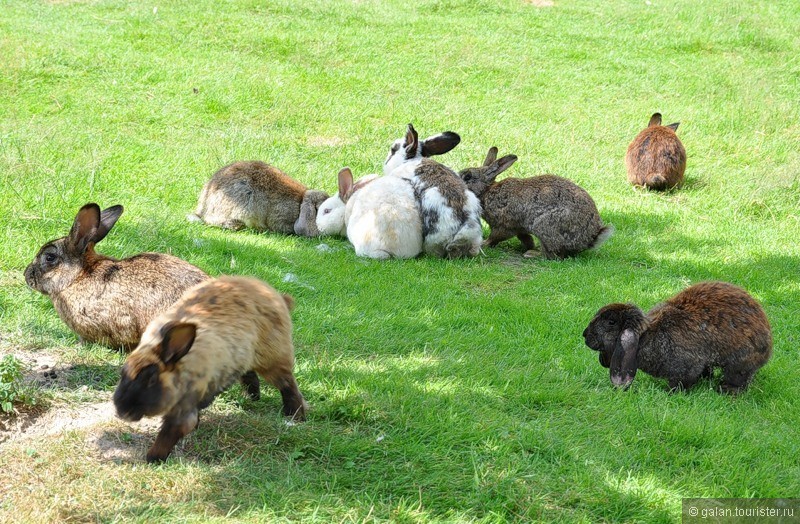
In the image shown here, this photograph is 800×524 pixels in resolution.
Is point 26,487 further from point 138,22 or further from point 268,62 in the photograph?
point 138,22

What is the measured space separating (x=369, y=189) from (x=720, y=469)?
537 centimetres

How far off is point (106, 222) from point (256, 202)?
3.30 m

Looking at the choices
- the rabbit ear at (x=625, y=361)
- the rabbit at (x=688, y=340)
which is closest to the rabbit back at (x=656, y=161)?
the rabbit at (x=688, y=340)

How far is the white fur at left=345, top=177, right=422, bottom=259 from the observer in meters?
8.68

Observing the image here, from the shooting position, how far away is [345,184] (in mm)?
9578

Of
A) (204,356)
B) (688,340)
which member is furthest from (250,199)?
(204,356)

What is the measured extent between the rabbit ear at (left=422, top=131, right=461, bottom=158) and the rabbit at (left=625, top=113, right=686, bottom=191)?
282cm

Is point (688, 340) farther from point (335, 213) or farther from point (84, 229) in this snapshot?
point (335, 213)

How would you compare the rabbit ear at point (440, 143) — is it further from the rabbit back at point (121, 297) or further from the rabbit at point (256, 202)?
the rabbit back at point (121, 297)

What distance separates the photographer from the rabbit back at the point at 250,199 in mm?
9156

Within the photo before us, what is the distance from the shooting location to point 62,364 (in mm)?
5355

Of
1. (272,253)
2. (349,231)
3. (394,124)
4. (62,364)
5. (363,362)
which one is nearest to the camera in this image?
(62,364)

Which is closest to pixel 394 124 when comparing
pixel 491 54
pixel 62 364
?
pixel 491 54

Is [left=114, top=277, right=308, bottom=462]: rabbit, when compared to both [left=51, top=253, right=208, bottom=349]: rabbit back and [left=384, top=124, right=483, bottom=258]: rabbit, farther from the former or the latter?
[left=384, top=124, right=483, bottom=258]: rabbit
